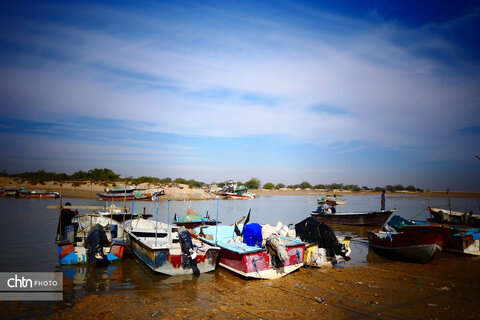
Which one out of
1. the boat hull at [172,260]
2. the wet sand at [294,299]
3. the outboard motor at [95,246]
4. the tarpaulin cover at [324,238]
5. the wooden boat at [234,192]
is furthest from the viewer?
the wooden boat at [234,192]

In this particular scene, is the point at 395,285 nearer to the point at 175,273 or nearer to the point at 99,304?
the point at 175,273

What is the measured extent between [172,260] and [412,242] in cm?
996

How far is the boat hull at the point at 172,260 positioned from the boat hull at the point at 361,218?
16045 mm

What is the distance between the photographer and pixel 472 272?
1047 cm

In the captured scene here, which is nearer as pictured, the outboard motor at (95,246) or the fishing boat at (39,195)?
the outboard motor at (95,246)

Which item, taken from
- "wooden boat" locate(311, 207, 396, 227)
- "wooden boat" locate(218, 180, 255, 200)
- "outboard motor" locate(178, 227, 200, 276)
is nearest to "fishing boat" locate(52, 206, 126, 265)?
"outboard motor" locate(178, 227, 200, 276)

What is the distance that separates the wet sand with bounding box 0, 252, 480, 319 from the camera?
21.3 feet

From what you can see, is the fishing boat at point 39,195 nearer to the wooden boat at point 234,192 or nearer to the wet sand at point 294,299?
the wooden boat at point 234,192

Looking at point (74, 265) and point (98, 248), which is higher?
point (98, 248)

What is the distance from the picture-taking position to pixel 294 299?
7.48 metres

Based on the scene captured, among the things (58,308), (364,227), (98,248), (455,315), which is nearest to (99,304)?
(58,308)

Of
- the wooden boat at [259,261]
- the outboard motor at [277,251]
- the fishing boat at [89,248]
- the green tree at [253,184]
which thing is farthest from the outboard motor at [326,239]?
the green tree at [253,184]

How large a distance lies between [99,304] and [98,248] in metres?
3.83

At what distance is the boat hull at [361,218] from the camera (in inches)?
845
